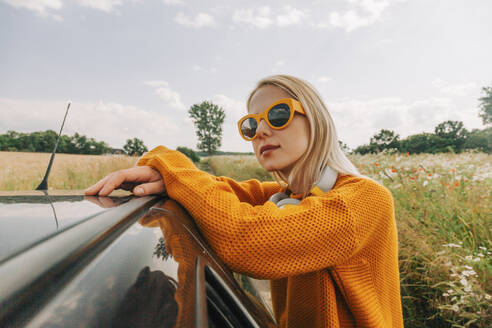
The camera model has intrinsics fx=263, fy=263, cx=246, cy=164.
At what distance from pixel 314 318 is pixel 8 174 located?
438 centimetres

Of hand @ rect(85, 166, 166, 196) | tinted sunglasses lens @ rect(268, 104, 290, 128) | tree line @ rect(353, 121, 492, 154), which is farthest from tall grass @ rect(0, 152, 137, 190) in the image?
tree line @ rect(353, 121, 492, 154)

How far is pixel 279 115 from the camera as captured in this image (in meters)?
1.54

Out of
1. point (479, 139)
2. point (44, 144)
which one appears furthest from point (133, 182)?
point (479, 139)

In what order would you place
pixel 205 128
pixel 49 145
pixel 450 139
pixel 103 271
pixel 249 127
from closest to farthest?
pixel 103 271 < pixel 249 127 < pixel 49 145 < pixel 450 139 < pixel 205 128

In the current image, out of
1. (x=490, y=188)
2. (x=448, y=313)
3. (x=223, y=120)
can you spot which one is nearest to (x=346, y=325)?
(x=448, y=313)

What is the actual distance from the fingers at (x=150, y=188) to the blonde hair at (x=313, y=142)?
744mm

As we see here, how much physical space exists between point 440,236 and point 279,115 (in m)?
2.38

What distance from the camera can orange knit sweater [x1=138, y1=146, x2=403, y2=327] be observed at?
1.00m

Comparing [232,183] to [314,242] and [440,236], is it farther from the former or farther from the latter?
[440,236]

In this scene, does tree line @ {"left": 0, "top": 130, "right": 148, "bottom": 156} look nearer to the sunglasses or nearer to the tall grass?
the tall grass

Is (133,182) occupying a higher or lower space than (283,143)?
lower

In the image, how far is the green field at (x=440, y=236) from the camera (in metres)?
1.97

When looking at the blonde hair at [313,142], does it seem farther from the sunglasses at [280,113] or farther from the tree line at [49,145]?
the tree line at [49,145]

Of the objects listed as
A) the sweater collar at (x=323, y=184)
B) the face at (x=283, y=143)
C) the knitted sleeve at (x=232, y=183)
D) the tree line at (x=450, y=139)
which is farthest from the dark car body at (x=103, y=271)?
the tree line at (x=450, y=139)
